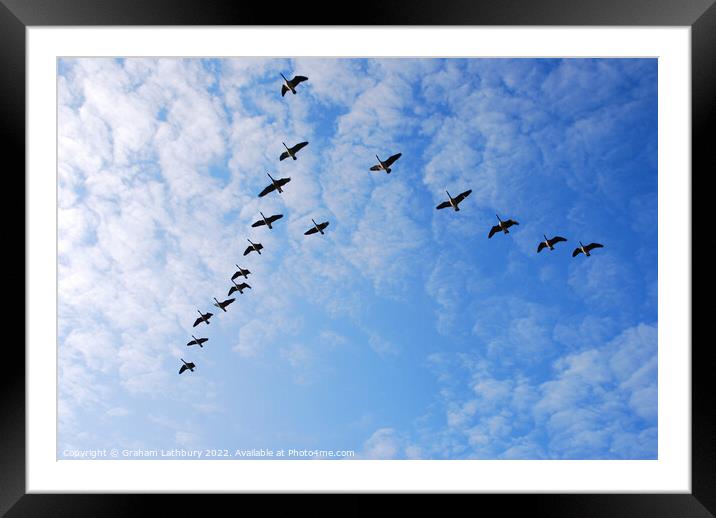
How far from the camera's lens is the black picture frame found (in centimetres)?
253

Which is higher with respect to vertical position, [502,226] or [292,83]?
[292,83]

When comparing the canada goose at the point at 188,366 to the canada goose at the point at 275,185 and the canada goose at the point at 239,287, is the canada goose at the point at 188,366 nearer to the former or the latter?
the canada goose at the point at 239,287

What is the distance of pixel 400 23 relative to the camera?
2.57 m

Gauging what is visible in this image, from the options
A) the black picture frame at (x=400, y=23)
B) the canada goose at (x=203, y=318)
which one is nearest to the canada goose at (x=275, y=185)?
the canada goose at (x=203, y=318)

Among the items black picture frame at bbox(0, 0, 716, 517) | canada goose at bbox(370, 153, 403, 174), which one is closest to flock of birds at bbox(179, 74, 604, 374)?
canada goose at bbox(370, 153, 403, 174)

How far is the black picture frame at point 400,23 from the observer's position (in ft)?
8.29

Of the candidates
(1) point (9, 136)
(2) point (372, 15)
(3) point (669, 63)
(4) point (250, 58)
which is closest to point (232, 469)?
(1) point (9, 136)

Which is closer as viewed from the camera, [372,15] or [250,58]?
[372,15]

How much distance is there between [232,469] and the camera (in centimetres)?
279

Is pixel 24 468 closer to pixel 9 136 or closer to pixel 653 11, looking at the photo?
pixel 9 136

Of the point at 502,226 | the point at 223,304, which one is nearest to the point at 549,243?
the point at 502,226

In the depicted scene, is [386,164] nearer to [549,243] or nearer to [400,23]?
[549,243]

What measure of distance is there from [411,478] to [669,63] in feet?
8.10

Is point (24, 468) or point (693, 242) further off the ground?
point (693, 242)
